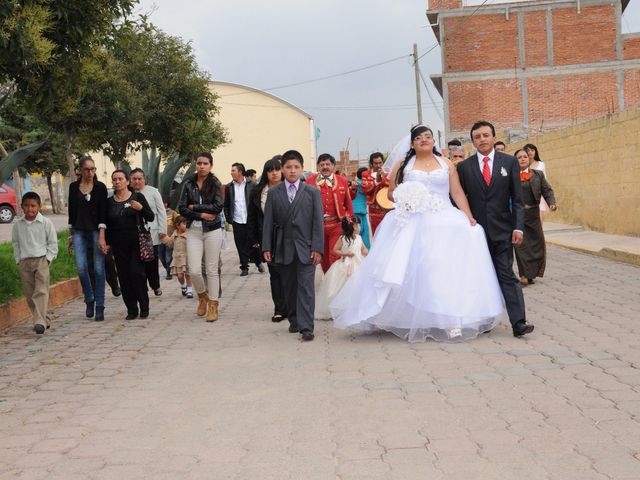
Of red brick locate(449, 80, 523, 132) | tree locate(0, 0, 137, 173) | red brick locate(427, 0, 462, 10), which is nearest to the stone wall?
tree locate(0, 0, 137, 173)

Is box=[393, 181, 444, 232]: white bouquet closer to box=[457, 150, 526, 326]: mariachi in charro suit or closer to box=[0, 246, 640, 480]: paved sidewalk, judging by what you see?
box=[457, 150, 526, 326]: mariachi in charro suit

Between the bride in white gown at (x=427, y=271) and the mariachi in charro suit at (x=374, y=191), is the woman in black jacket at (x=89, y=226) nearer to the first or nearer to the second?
the bride in white gown at (x=427, y=271)

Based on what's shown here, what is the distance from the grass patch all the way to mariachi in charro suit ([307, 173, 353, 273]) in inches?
154

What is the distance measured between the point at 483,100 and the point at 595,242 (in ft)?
100

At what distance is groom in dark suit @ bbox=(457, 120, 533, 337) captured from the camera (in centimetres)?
841

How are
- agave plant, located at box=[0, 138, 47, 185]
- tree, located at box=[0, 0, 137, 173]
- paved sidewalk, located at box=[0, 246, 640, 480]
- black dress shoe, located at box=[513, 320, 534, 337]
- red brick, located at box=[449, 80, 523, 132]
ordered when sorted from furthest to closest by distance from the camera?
1. red brick, located at box=[449, 80, 523, 132]
2. agave plant, located at box=[0, 138, 47, 185]
3. black dress shoe, located at box=[513, 320, 534, 337]
4. tree, located at box=[0, 0, 137, 173]
5. paved sidewalk, located at box=[0, 246, 640, 480]

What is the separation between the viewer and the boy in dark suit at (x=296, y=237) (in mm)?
8781

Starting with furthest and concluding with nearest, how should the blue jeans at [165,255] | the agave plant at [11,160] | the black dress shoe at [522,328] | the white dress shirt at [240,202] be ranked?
the white dress shirt at [240,202], the blue jeans at [165,255], the agave plant at [11,160], the black dress shoe at [522,328]

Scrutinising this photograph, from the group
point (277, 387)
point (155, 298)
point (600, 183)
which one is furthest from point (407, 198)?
point (600, 183)

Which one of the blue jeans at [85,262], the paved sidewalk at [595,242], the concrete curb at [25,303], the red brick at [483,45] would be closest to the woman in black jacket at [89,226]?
the blue jeans at [85,262]

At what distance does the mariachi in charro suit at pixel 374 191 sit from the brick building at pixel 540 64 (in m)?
Answer: 35.6

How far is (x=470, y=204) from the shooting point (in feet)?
28.6

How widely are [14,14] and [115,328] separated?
3841 millimetres

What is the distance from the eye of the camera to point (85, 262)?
428 inches
